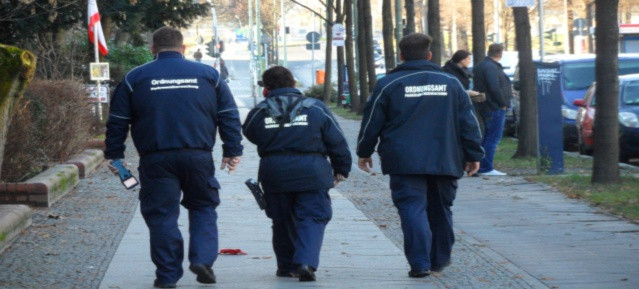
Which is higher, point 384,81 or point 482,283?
point 384,81

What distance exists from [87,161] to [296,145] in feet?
31.5

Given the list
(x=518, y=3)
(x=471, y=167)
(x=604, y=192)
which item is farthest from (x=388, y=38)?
(x=471, y=167)

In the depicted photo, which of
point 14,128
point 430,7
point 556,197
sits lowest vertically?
point 556,197

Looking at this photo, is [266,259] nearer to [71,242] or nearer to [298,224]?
[298,224]

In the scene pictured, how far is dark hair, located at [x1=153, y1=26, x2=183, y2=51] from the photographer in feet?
26.9

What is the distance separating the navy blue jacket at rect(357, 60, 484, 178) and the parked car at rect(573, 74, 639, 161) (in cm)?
1024

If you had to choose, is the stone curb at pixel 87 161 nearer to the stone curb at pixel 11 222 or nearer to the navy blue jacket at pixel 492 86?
the navy blue jacket at pixel 492 86

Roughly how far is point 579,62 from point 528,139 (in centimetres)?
661

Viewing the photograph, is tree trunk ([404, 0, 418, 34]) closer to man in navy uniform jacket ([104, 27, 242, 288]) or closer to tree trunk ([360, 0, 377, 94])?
tree trunk ([360, 0, 377, 94])

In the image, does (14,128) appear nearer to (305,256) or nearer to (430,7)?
(305,256)

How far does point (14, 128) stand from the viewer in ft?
43.6

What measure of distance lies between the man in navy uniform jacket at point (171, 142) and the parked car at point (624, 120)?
Result: 36.4 ft

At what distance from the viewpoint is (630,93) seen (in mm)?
20047

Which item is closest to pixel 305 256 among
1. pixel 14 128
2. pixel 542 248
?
pixel 542 248
